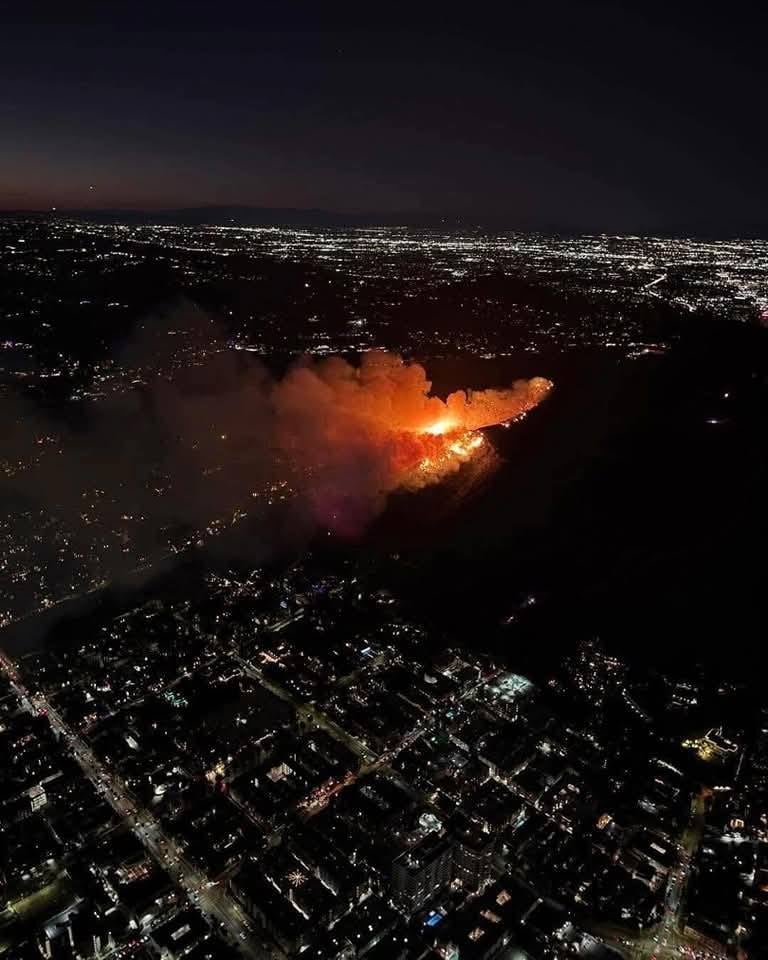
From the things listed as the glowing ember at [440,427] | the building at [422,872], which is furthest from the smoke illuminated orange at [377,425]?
the building at [422,872]

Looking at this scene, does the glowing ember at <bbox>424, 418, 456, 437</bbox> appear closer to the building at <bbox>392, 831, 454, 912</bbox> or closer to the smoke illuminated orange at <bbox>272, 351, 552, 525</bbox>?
the smoke illuminated orange at <bbox>272, 351, 552, 525</bbox>

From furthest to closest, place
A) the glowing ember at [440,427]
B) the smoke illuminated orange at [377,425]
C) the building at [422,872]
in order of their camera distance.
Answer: the glowing ember at [440,427], the smoke illuminated orange at [377,425], the building at [422,872]

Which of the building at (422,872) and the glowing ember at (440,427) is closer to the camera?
the building at (422,872)

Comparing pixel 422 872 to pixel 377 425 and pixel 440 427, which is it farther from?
pixel 440 427

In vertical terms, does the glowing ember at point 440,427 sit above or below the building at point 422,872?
above

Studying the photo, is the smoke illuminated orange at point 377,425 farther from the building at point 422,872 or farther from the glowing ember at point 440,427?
the building at point 422,872

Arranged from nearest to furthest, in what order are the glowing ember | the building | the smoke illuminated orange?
the building, the smoke illuminated orange, the glowing ember

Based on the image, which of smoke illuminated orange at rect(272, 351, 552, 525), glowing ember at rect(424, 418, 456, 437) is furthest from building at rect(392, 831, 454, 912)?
glowing ember at rect(424, 418, 456, 437)

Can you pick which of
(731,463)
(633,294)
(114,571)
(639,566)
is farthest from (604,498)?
(633,294)

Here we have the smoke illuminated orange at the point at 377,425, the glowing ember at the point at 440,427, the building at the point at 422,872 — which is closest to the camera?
A: the building at the point at 422,872

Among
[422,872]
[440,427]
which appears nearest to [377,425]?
[440,427]

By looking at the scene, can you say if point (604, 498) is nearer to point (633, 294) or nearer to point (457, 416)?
point (457, 416)
